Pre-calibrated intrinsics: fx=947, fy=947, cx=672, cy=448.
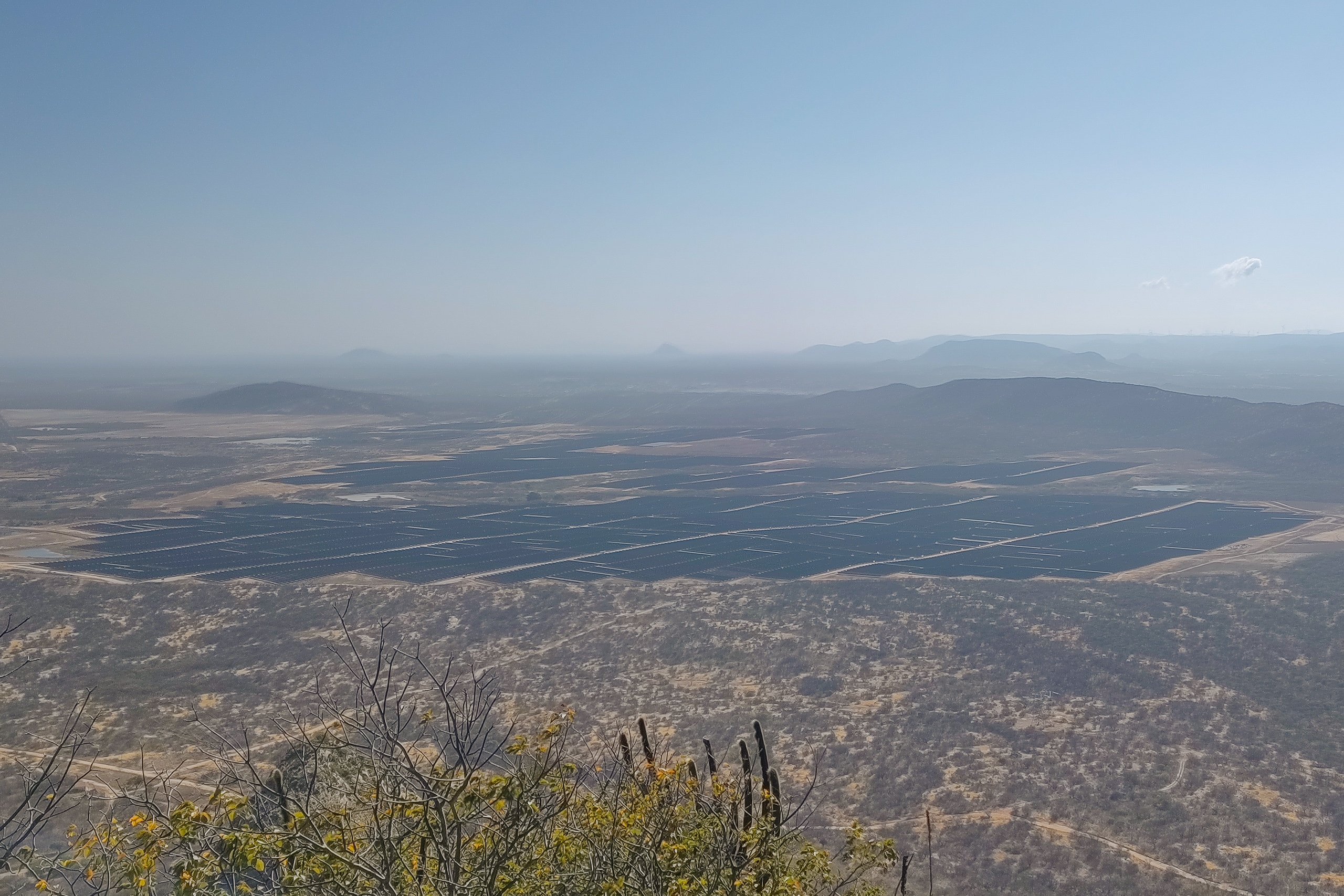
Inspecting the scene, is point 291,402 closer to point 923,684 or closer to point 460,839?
point 923,684

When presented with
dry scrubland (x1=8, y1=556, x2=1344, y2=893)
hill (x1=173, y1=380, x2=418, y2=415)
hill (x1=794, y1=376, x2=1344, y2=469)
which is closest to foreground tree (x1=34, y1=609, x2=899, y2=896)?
dry scrubland (x1=8, y1=556, x2=1344, y2=893)

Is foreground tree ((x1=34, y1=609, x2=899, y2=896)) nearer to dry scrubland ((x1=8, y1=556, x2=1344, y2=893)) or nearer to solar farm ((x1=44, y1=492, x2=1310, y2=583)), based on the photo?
dry scrubland ((x1=8, y1=556, x2=1344, y2=893))

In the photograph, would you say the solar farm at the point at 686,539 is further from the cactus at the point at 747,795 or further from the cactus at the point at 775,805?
the cactus at the point at 775,805

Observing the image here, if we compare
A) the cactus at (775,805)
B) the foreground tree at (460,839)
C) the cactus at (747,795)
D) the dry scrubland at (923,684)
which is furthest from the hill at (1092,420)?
the foreground tree at (460,839)

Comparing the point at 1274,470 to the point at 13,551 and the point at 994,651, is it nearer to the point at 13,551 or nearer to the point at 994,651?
the point at 994,651

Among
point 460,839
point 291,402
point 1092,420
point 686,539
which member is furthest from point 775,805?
point 291,402

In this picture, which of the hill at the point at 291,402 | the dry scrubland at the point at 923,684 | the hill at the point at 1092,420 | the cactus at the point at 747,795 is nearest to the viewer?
the cactus at the point at 747,795

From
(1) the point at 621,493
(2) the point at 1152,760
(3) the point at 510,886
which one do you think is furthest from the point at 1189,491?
(3) the point at 510,886
